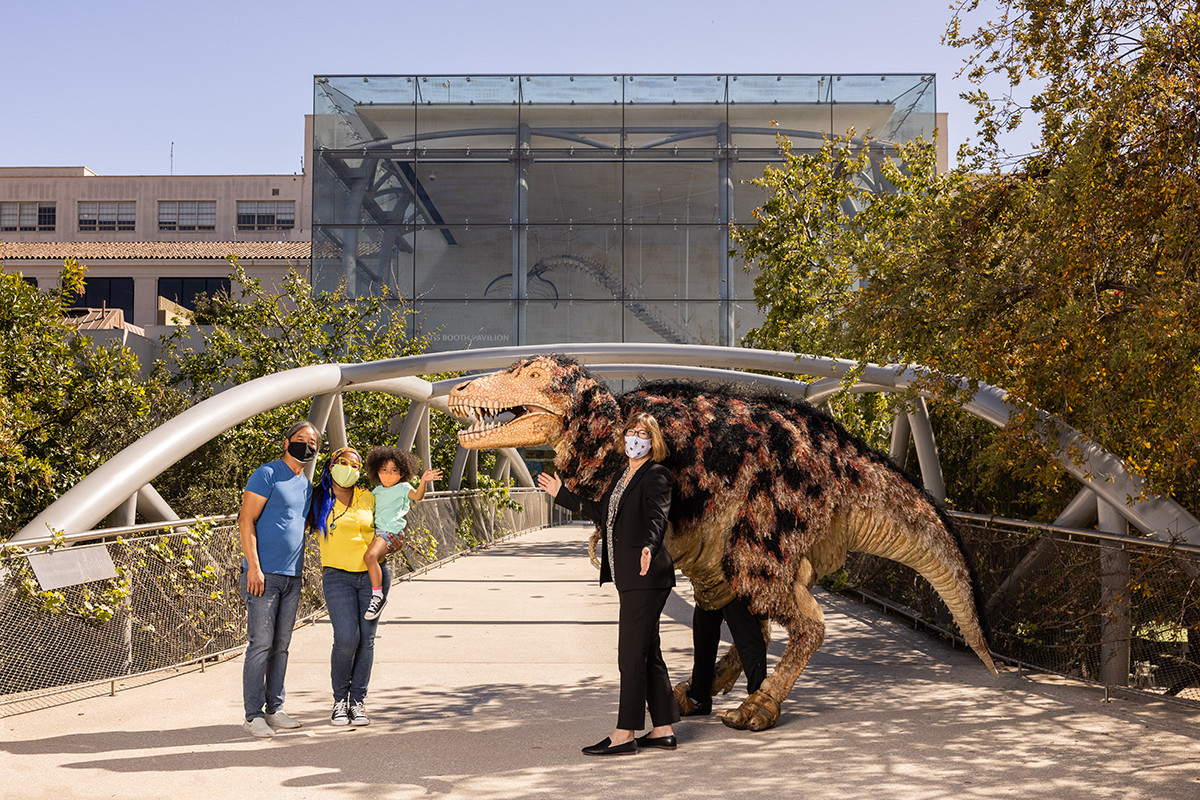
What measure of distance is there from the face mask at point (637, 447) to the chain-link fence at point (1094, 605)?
294cm

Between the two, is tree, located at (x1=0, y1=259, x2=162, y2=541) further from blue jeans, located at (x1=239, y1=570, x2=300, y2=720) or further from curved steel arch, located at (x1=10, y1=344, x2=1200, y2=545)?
blue jeans, located at (x1=239, y1=570, x2=300, y2=720)

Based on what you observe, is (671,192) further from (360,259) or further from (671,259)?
(360,259)

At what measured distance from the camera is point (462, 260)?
2786cm

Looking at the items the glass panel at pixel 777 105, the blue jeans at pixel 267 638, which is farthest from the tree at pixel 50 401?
the glass panel at pixel 777 105

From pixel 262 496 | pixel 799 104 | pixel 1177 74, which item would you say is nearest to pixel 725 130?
pixel 799 104

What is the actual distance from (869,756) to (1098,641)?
2886mm

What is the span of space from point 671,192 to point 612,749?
23693 millimetres

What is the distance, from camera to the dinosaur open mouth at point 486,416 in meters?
6.27

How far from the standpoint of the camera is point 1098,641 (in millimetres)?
7652

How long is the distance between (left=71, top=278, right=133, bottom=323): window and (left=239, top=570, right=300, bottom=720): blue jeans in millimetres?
36758

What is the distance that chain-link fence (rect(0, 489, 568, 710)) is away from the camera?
6.77m

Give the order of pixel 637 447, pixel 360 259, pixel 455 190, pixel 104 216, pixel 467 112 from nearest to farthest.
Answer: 1. pixel 637 447
2. pixel 360 259
3. pixel 455 190
4. pixel 467 112
5. pixel 104 216

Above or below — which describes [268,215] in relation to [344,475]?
above

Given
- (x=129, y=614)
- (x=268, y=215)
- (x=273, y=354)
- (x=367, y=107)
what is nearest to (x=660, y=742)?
(x=129, y=614)
